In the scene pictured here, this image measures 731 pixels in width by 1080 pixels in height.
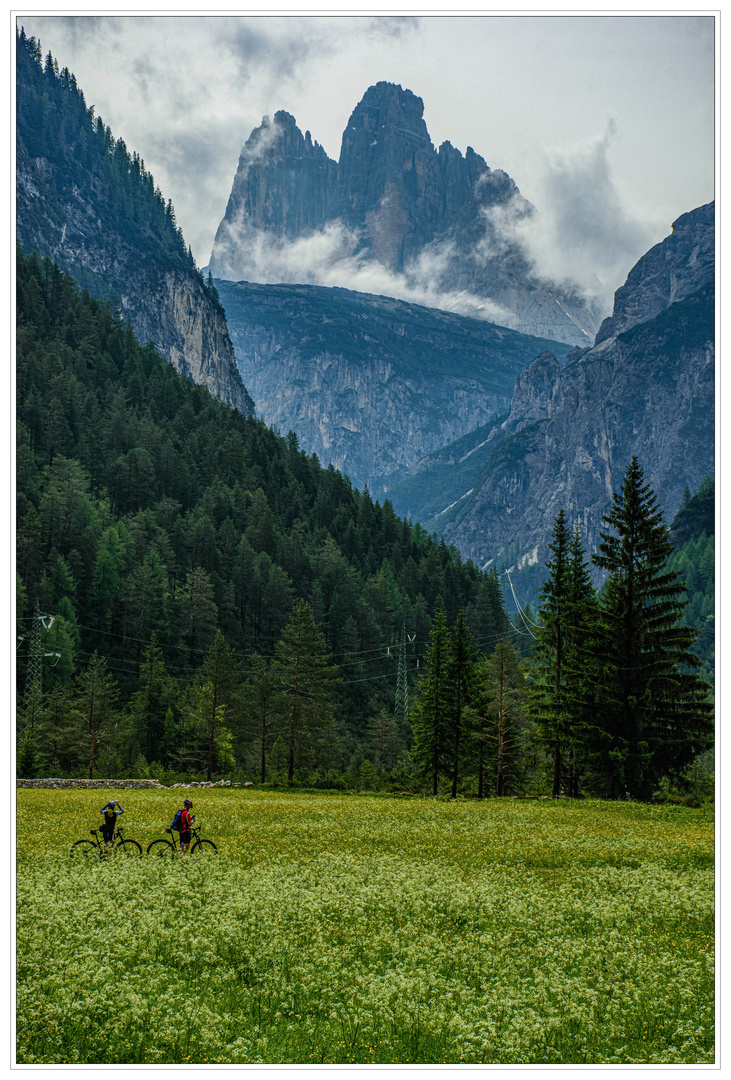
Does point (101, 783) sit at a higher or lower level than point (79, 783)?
lower

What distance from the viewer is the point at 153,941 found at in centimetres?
1655

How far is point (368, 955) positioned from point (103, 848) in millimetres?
12511

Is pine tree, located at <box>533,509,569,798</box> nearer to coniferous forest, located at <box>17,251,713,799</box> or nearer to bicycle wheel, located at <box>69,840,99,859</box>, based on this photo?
coniferous forest, located at <box>17,251,713,799</box>

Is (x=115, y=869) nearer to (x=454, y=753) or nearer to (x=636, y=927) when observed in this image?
(x=636, y=927)

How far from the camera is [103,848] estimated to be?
25.0 m

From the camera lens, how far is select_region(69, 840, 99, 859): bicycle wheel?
2495cm

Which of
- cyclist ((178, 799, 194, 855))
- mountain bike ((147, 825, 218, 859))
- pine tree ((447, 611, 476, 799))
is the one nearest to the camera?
mountain bike ((147, 825, 218, 859))

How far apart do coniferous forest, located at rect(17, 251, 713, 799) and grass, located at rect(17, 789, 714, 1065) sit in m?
21.1

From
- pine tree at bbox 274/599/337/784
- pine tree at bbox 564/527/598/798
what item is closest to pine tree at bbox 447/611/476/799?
pine tree at bbox 564/527/598/798

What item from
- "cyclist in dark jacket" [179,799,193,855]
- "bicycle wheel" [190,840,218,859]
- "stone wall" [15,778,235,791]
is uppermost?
"cyclist in dark jacket" [179,799,193,855]

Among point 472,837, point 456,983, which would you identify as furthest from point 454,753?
point 456,983

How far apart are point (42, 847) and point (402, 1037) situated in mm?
18260

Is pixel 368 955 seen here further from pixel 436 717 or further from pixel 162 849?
pixel 436 717

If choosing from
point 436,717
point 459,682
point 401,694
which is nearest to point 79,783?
point 436,717
